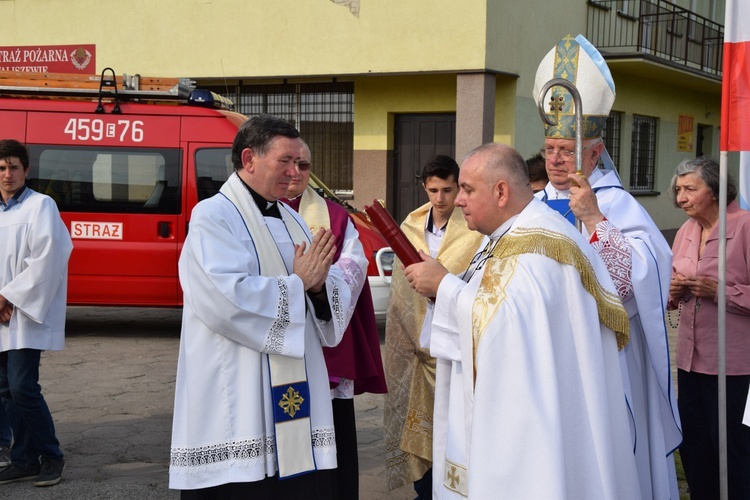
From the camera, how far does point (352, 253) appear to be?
4.07 m

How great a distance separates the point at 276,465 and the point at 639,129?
59.2 feet

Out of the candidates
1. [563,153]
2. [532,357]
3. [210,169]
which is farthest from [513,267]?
[210,169]

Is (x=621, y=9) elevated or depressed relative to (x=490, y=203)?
elevated

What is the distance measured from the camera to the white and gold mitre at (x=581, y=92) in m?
4.10

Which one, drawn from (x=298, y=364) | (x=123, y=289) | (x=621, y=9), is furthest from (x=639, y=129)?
(x=298, y=364)

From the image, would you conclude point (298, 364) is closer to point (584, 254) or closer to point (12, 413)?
point (584, 254)

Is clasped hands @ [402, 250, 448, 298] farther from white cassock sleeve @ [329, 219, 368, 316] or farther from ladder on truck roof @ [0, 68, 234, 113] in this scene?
ladder on truck roof @ [0, 68, 234, 113]

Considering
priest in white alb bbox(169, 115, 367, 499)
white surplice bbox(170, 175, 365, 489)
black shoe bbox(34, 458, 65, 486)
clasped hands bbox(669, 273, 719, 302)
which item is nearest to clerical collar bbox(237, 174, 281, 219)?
priest in white alb bbox(169, 115, 367, 499)

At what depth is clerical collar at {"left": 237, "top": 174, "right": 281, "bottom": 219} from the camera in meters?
3.62

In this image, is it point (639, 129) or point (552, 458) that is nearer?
point (552, 458)

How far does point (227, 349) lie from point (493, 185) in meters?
1.15

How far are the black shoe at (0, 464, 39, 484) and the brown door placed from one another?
11.0 metres

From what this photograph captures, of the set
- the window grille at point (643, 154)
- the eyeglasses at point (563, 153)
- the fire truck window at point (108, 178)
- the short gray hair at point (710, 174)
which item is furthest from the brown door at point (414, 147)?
the eyeglasses at point (563, 153)

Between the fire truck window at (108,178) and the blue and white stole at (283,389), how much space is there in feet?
19.6
